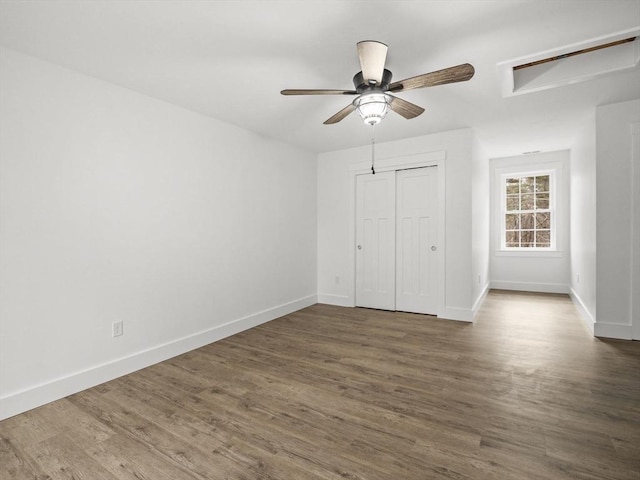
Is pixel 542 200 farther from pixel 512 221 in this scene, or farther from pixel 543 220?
pixel 512 221

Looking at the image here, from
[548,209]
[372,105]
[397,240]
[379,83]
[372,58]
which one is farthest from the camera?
[548,209]

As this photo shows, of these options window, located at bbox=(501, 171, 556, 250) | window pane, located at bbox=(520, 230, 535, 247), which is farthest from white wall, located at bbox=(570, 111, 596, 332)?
window pane, located at bbox=(520, 230, 535, 247)

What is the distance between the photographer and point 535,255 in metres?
6.27

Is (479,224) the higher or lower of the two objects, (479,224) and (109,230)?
the higher

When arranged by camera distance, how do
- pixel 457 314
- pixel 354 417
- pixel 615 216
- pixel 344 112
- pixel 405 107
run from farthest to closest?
1. pixel 457 314
2. pixel 615 216
3. pixel 344 112
4. pixel 405 107
5. pixel 354 417

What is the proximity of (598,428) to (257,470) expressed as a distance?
80.0 inches

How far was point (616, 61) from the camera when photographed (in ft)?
8.86

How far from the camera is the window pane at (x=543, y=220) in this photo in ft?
20.6

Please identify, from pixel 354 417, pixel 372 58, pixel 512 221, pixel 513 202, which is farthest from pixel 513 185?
pixel 354 417

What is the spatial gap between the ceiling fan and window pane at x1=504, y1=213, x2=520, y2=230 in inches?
200

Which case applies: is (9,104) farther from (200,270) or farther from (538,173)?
(538,173)

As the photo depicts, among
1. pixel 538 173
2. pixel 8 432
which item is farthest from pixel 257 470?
pixel 538 173

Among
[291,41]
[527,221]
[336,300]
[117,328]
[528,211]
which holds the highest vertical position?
[291,41]

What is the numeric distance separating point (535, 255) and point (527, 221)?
0.70m
